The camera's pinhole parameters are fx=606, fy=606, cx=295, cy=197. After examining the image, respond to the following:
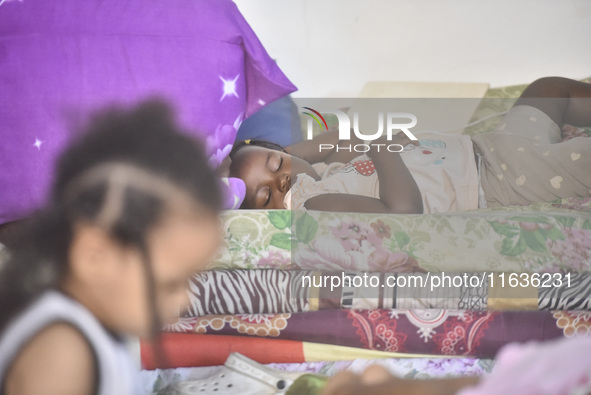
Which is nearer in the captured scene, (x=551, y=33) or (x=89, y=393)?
(x=89, y=393)

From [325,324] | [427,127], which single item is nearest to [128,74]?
[325,324]

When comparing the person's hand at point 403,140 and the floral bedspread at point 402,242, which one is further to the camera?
the person's hand at point 403,140

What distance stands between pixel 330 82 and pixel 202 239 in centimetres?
142

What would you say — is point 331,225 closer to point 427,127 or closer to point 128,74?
point 128,74

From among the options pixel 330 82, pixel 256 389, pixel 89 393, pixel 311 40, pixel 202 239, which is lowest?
pixel 256 389

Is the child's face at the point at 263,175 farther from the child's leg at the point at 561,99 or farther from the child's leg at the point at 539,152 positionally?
the child's leg at the point at 561,99

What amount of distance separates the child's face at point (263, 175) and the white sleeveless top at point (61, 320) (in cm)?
84

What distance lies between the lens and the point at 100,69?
3.72ft

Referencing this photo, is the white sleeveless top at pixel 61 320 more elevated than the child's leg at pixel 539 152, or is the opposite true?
the child's leg at pixel 539 152

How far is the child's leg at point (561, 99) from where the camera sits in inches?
65.7

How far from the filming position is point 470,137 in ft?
5.28

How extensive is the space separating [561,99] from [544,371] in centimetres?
145

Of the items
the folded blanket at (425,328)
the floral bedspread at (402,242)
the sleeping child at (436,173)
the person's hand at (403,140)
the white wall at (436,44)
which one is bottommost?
the folded blanket at (425,328)

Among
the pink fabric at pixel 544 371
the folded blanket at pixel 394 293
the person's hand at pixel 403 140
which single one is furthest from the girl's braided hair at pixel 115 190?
the person's hand at pixel 403 140
